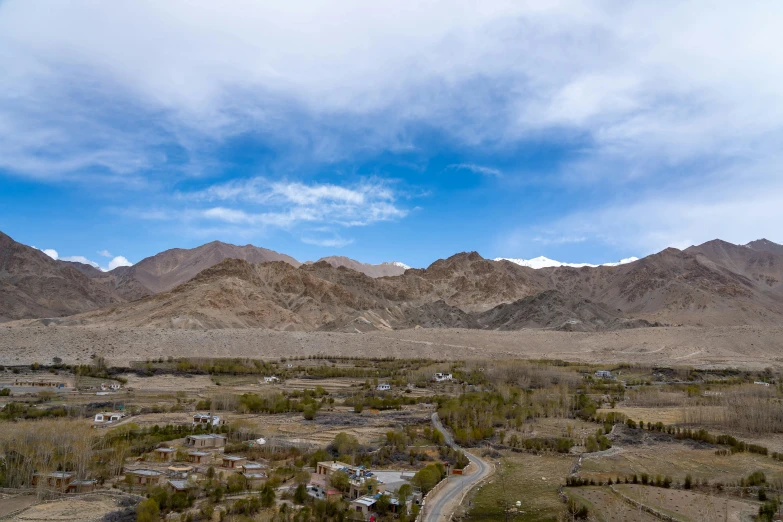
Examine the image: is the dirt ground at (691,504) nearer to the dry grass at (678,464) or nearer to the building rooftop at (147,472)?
the dry grass at (678,464)

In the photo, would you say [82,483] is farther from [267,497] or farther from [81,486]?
[267,497]

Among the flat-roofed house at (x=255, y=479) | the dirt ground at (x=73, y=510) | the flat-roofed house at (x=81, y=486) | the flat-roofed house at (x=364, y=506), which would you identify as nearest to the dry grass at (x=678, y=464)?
the flat-roofed house at (x=364, y=506)

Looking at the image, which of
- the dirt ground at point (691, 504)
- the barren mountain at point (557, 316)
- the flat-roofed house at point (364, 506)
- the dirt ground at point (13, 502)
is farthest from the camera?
the barren mountain at point (557, 316)

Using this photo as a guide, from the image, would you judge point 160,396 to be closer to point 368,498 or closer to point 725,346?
point 368,498

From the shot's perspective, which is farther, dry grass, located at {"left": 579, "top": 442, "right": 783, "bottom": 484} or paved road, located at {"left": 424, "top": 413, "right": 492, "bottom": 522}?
dry grass, located at {"left": 579, "top": 442, "right": 783, "bottom": 484}

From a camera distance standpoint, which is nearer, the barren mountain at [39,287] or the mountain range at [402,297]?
the mountain range at [402,297]

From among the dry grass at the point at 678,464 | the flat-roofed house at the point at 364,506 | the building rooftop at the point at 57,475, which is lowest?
the dry grass at the point at 678,464

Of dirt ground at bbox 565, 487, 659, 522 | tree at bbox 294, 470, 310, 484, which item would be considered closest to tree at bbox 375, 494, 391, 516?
tree at bbox 294, 470, 310, 484

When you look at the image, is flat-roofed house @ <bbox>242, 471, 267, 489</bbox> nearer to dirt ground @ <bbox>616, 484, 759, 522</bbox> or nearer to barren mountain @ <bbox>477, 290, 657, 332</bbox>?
dirt ground @ <bbox>616, 484, 759, 522</bbox>
